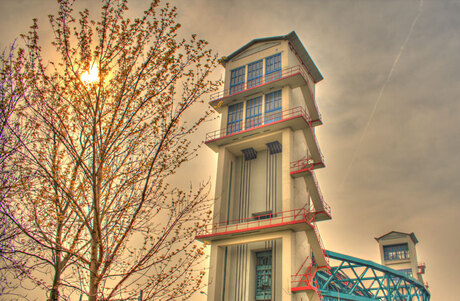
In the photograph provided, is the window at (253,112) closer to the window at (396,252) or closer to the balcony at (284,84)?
the balcony at (284,84)

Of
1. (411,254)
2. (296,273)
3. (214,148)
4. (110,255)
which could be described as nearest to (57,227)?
(110,255)

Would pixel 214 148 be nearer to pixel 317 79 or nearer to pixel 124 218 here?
pixel 317 79

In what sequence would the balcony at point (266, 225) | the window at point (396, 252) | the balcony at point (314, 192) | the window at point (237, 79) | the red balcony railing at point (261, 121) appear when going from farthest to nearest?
the window at point (396, 252) → the window at point (237, 79) → the red balcony railing at point (261, 121) → the balcony at point (314, 192) → the balcony at point (266, 225)

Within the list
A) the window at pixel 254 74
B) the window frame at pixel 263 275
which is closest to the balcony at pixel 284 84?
the window at pixel 254 74

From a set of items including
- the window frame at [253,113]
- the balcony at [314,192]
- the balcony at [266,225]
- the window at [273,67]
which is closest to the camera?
the balcony at [266,225]

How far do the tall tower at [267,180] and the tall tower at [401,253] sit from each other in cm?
4711

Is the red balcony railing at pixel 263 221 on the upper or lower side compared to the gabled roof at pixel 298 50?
lower

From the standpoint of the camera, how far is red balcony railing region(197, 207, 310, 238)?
3188 cm

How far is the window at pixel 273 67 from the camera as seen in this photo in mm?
40562

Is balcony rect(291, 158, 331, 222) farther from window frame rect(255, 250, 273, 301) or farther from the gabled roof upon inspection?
the gabled roof

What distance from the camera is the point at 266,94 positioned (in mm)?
40375

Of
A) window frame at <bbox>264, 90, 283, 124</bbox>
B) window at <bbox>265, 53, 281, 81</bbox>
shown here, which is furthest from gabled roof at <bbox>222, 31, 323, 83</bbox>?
window frame at <bbox>264, 90, 283, 124</bbox>

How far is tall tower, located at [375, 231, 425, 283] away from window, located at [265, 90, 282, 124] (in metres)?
51.9

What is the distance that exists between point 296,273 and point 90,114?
24.8 m
